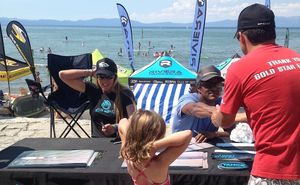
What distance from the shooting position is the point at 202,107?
2.95 m

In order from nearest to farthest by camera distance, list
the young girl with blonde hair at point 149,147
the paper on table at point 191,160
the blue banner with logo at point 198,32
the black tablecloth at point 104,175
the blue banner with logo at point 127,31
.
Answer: the young girl with blonde hair at point 149,147
the black tablecloth at point 104,175
the paper on table at point 191,160
the blue banner with logo at point 198,32
the blue banner with logo at point 127,31

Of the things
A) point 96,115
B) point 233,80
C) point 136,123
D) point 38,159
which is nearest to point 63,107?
point 96,115

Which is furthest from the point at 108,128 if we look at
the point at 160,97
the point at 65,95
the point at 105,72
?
the point at 160,97

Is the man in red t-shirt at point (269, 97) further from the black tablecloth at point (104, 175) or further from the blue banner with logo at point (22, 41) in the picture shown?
the blue banner with logo at point (22, 41)

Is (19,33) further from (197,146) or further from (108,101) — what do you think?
(197,146)

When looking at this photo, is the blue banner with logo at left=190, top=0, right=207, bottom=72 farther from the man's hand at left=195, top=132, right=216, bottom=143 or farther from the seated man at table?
the man's hand at left=195, top=132, right=216, bottom=143

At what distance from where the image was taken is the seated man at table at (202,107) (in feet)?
9.59

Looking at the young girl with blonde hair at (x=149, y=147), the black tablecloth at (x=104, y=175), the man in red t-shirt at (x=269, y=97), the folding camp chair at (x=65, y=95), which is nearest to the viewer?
the man in red t-shirt at (x=269, y=97)

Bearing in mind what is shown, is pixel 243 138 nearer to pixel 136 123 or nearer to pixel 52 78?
pixel 136 123

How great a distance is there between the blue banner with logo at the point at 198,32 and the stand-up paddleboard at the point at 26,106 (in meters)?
3.48

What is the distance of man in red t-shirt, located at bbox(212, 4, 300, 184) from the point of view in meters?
1.76

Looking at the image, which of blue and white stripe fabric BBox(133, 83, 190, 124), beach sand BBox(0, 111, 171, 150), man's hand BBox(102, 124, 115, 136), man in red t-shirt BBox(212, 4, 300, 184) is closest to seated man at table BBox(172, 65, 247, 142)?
man's hand BBox(102, 124, 115, 136)

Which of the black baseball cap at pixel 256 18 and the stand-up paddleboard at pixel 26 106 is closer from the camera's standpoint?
the black baseball cap at pixel 256 18

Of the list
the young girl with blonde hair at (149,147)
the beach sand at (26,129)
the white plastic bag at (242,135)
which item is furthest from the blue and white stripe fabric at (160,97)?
the young girl with blonde hair at (149,147)
